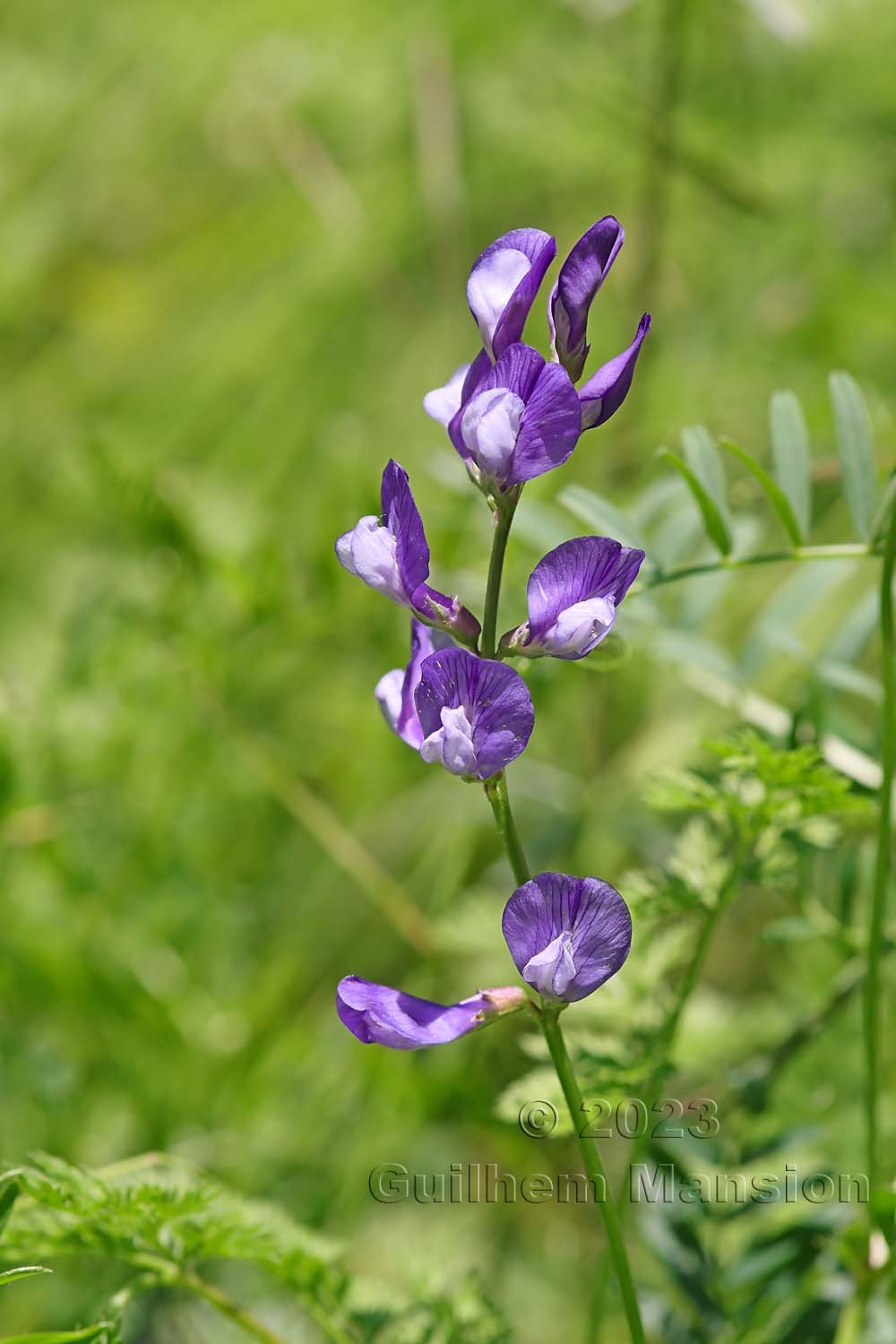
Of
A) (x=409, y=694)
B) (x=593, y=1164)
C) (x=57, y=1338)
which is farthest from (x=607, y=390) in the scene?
(x=57, y=1338)

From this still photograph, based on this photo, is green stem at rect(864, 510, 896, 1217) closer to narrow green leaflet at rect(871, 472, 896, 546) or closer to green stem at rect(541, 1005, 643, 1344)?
narrow green leaflet at rect(871, 472, 896, 546)

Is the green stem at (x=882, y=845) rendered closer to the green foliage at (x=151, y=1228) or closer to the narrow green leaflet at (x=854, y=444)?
the narrow green leaflet at (x=854, y=444)

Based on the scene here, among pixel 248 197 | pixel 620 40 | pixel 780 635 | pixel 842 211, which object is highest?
pixel 248 197

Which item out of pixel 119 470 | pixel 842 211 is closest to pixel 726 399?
pixel 842 211

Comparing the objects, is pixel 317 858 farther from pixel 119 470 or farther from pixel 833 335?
pixel 833 335

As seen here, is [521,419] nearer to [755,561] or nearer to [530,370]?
[530,370]
